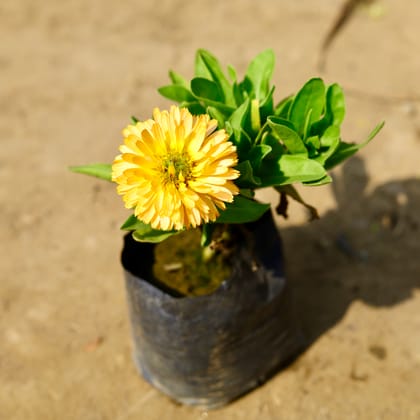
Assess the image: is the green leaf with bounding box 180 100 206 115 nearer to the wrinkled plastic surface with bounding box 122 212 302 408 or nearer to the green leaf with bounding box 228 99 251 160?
the green leaf with bounding box 228 99 251 160

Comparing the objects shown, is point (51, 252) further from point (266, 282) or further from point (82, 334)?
Answer: point (266, 282)

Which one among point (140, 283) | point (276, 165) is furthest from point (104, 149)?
point (276, 165)

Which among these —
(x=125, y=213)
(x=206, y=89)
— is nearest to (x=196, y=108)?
(x=206, y=89)

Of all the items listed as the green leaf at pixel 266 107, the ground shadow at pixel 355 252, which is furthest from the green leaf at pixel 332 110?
the ground shadow at pixel 355 252

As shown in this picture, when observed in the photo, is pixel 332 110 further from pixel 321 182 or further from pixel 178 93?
pixel 178 93

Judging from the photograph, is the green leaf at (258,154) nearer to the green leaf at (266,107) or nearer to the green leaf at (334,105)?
the green leaf at (266,107)

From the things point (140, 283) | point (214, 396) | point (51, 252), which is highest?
point (140, 283)

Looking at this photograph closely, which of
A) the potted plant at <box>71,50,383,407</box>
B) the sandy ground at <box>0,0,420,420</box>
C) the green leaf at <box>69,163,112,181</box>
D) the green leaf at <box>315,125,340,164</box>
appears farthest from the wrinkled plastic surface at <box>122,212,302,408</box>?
the green leaf at <box>315,125,340,164</box>
